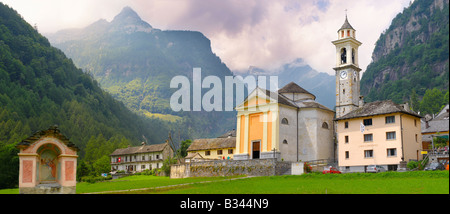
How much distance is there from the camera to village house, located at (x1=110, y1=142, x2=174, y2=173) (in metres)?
97.2

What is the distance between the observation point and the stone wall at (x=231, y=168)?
4772cm

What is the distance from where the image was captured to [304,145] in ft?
189

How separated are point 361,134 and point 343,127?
2.57 metres

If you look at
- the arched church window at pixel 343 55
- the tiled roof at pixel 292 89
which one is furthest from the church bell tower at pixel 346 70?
the tiled roof at pixel 292 89

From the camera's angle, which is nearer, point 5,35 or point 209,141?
point 209,141

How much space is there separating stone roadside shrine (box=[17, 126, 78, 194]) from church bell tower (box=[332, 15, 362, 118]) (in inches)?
1675

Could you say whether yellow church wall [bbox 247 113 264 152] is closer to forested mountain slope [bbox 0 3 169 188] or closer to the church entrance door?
the church entrance door

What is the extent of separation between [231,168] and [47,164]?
25985 millimetres

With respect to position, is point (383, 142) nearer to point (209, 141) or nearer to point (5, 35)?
point (209, 141)

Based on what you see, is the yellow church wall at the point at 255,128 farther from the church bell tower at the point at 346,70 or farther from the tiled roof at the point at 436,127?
the tiled roof at the point at 436,127

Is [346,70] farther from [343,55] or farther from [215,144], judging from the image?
[215,144]

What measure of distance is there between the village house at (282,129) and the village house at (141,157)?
133ft

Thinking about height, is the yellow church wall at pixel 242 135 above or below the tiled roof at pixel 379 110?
below
